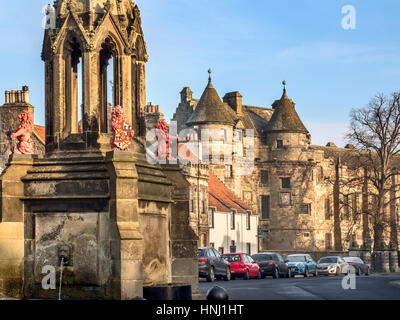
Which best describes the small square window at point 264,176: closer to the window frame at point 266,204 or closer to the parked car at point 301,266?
the window frame at point 266,204

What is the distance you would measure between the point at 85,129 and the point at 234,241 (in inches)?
2471

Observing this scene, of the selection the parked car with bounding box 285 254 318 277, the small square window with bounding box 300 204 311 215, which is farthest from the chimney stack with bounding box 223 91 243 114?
the parked car with bounding box 285 254 318 277

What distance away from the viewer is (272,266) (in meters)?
49.9

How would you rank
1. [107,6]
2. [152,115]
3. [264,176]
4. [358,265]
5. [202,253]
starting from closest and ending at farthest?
[107,6] < [202,253] < [358,265] < [152,115] < [264,176]

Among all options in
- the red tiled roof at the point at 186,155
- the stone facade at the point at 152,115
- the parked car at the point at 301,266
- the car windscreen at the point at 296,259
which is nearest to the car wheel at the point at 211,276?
the parked car at the point at 301,266

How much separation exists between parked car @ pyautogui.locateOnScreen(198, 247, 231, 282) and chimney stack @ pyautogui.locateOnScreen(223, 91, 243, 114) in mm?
56806

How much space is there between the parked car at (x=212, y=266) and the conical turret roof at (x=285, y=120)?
54.6 m

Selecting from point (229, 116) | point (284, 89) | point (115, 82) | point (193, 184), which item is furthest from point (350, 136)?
point (115, 82)

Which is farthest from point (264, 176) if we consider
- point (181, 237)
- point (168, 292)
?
point (168, 292)

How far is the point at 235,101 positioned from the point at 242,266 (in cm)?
5587

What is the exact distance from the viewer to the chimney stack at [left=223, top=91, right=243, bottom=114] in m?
101

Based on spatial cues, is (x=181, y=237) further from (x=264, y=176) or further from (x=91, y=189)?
(x=264, y=176)

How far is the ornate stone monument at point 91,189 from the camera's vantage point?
16828mm

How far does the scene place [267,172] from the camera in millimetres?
98000
